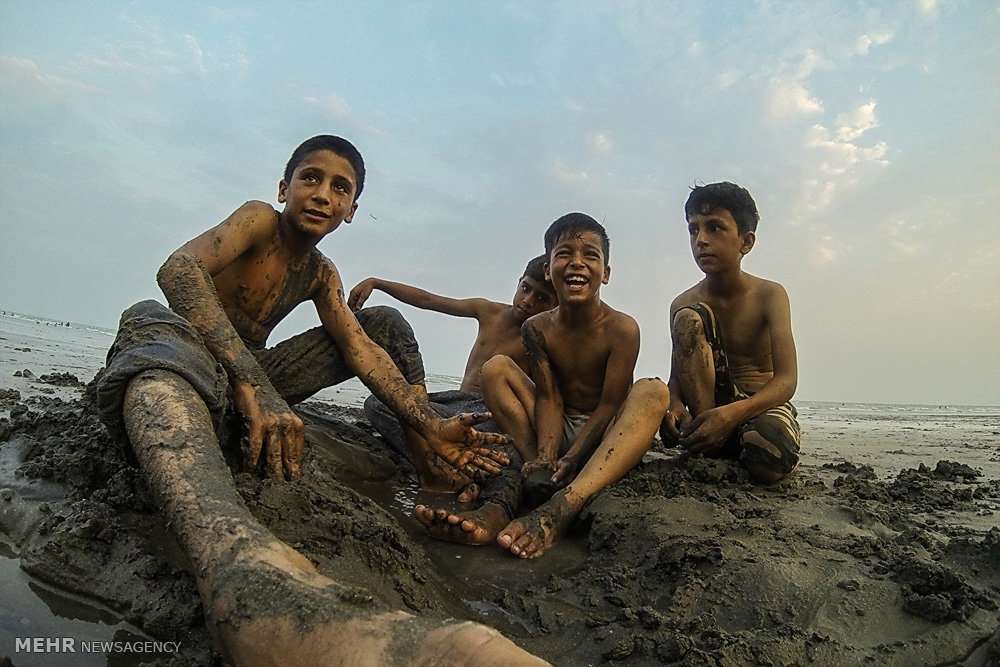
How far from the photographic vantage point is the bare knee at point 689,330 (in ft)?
10.5

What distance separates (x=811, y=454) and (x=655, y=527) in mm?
3858

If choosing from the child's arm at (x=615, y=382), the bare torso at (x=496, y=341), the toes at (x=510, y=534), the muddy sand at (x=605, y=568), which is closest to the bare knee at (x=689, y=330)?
the child's arm at (x=615, y=382)

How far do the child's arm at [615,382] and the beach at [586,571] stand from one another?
590 mm

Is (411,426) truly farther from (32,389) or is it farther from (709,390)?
(32,389)

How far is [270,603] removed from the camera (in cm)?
85

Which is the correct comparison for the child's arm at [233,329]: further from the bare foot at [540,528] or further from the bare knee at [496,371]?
the bare knee at [496,371]

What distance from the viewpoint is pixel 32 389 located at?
4023mm

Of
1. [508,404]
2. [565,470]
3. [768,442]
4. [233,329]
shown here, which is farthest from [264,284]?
[768,442]

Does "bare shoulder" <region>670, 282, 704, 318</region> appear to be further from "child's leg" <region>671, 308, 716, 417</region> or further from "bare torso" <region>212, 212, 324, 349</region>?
"bare torso" <region>212, 212, 324, 349</region>

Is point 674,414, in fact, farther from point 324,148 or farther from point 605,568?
point 324,148

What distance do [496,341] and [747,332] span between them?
194cm

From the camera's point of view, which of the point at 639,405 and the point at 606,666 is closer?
the point at 606,666

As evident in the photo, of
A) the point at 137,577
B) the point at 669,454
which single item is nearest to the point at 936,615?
the point at 137,577

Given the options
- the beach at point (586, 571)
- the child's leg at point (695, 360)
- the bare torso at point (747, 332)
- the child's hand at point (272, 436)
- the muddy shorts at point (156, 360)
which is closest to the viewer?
the beach at point (586, 571)
